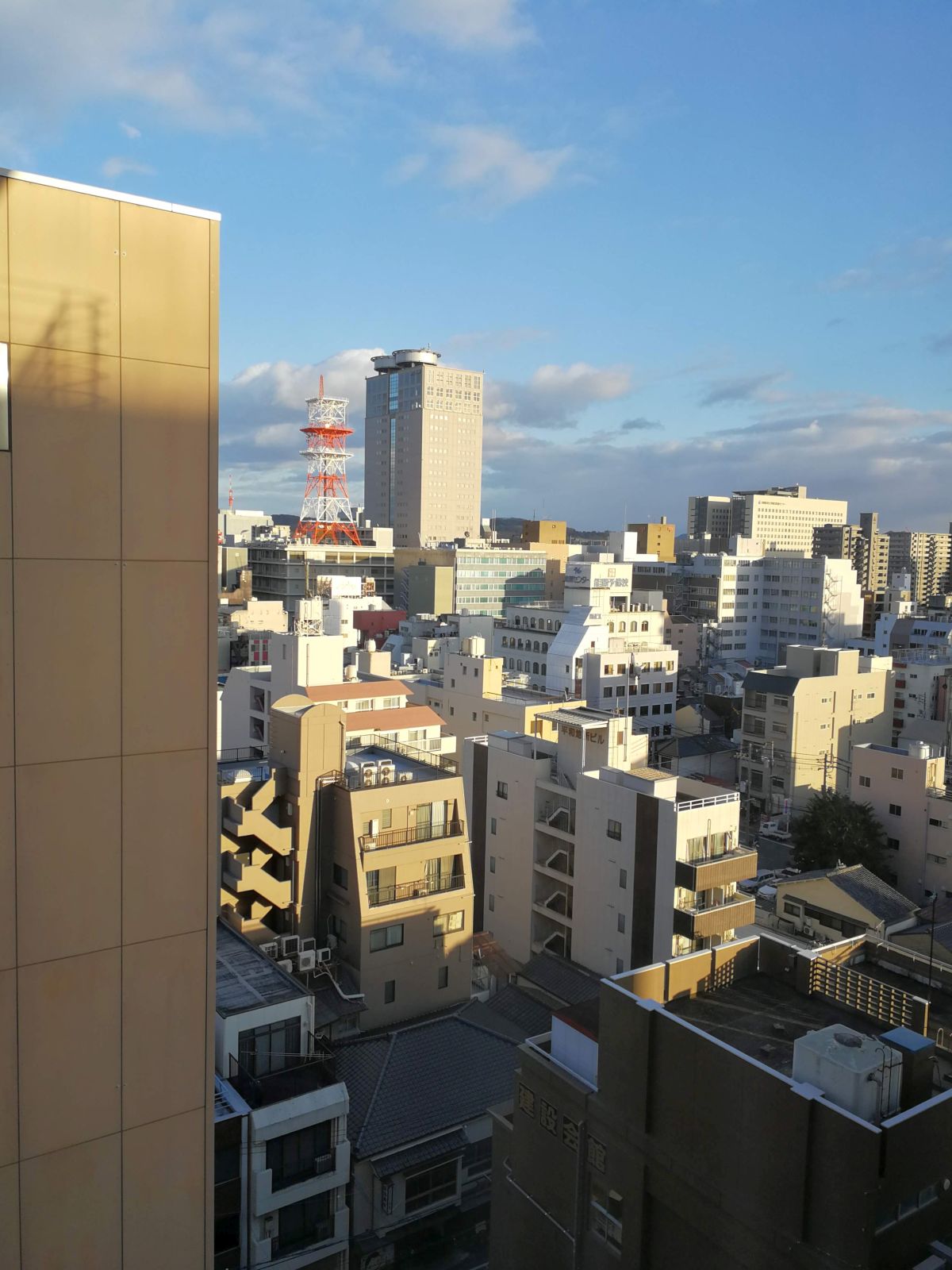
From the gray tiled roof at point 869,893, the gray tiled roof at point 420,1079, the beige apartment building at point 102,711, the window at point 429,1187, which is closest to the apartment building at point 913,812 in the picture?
the gray tiled roof at point 869,893

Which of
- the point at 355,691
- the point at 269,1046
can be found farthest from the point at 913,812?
the point at 269,1046

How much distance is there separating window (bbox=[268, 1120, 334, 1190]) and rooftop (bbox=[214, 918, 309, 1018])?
1.38 m

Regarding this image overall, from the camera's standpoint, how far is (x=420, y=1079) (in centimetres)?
1223

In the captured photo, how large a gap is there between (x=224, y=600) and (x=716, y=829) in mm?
42985

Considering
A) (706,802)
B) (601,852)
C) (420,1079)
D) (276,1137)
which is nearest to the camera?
(276,1137)

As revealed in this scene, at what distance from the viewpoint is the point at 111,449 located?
3.69 metres

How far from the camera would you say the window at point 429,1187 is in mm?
11430

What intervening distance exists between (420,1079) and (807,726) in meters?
22.7

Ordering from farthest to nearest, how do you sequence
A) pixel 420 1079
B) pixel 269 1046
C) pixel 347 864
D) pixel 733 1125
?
pixel 347 864
pixel 420 1079
pixel 269 1046
pixel 733 1125

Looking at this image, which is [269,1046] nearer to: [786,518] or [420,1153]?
[420,1153]

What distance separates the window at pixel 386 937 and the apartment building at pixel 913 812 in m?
15.0

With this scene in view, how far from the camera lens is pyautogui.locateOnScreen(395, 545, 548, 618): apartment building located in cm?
6269

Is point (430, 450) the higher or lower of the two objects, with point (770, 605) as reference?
higher

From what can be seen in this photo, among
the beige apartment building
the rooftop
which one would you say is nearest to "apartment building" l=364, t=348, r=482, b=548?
the rooftop
